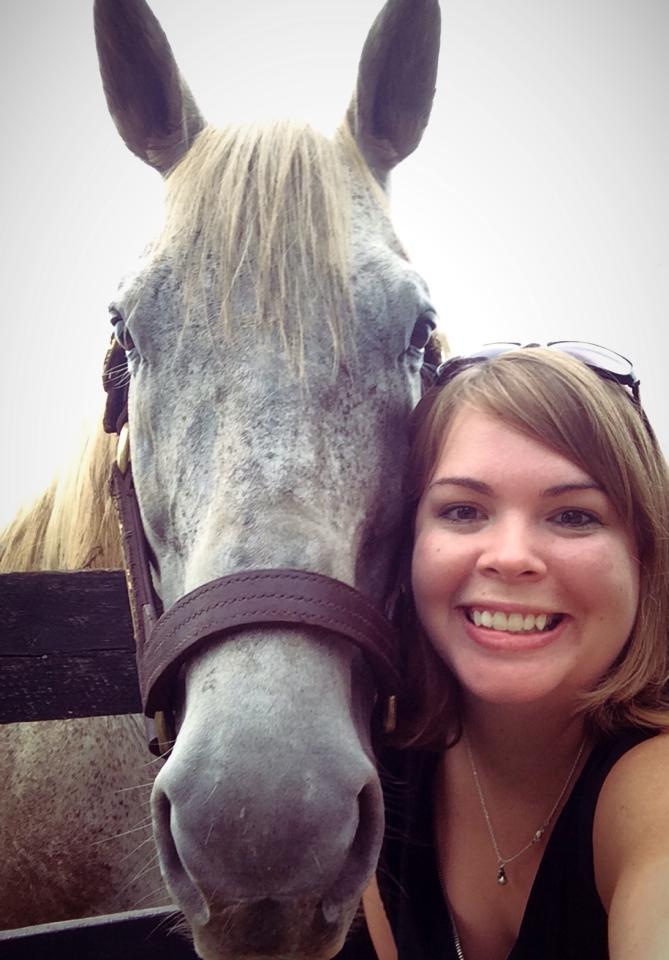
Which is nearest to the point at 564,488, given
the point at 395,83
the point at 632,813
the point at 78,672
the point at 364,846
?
the point at 632,813

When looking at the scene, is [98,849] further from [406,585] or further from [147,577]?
[406,585]

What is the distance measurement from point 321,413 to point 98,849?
187 cm

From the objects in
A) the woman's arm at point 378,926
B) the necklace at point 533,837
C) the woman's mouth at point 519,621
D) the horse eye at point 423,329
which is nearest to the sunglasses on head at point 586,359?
the horse eye at point 423,329

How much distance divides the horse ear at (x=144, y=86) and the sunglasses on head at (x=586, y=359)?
1329 millimetres

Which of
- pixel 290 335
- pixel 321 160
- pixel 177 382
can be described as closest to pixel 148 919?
pixel 177 382

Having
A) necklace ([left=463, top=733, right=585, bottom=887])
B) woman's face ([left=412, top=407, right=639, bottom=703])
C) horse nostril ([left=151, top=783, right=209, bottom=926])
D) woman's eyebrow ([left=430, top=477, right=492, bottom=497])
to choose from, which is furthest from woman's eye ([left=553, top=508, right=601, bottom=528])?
horse nostril ([left=151, top=783, right=209, bottom=926])

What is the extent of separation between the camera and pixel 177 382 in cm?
185

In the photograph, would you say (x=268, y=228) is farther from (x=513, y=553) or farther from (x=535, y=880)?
(x=535, y=880)

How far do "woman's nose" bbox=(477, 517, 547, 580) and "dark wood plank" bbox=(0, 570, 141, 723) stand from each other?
1174 mm

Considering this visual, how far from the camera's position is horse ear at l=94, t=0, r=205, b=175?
235 centimetres

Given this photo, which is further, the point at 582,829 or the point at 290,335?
the point at 290,335

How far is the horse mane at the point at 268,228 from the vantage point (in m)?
1.85

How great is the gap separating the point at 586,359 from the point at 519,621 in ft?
2.56

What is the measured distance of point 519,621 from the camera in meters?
1.62
